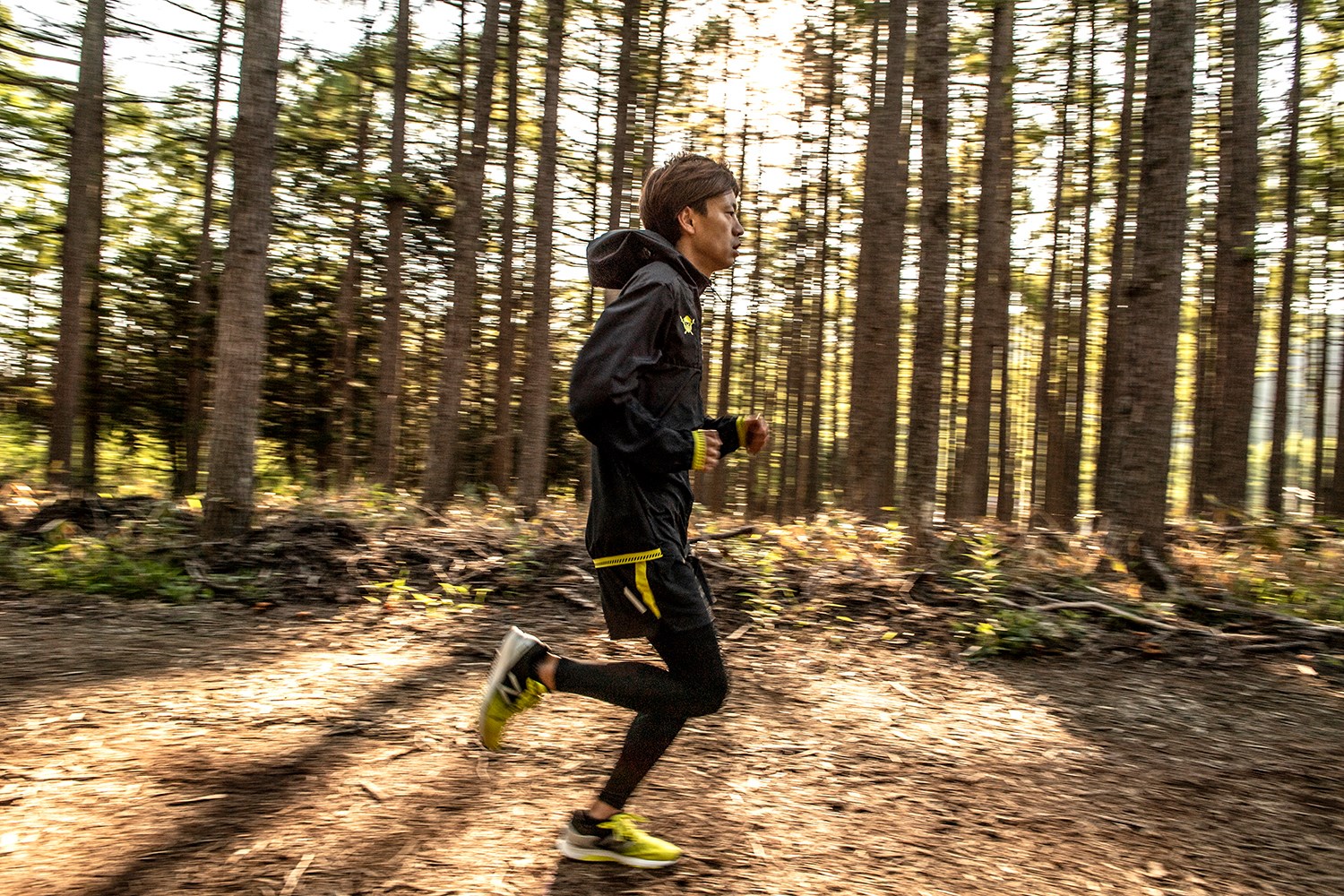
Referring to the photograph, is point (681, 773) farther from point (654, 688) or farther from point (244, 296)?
point (244, 296)

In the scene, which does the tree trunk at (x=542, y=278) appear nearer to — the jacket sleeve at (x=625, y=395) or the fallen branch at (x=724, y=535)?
the fallen branch at (x=724, y=535)

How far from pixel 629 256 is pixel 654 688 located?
53.2 inches

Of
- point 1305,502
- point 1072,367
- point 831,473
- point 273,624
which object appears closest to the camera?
point 273,624

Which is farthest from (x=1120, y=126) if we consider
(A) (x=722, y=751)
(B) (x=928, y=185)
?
(A) (x=722, y=751)

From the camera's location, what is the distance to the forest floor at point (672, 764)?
118 inches

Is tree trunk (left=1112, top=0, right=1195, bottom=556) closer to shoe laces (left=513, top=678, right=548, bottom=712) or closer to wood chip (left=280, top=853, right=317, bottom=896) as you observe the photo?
shoe laces (left=513, top=678, right=548, bottom=712)

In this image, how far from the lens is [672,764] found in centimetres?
413

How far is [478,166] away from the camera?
38.8 feet

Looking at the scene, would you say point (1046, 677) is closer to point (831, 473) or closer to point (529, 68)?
point (529, 68)

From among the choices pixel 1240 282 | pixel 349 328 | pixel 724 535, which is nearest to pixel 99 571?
pixel 724 535

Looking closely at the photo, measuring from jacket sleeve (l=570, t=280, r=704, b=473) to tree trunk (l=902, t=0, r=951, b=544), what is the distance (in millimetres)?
6130

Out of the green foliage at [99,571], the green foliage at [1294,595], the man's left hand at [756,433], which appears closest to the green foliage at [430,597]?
the green foliage at [99,571]

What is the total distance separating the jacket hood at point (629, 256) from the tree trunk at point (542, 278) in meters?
8.98

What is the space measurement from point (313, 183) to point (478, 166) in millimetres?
4500
